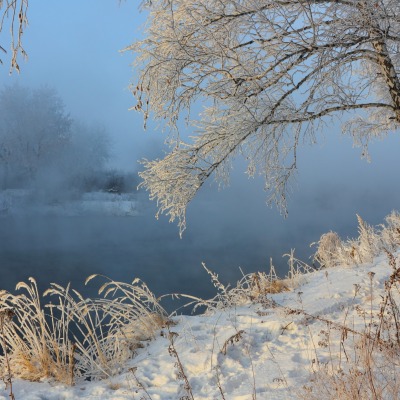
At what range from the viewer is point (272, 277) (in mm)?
7035

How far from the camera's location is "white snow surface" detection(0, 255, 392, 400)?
2.99 metres

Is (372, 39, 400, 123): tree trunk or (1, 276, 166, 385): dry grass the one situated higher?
(372, 39, 400, 123): tree trunk

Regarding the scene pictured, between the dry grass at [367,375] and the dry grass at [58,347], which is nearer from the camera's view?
the dry grass at [367,375]

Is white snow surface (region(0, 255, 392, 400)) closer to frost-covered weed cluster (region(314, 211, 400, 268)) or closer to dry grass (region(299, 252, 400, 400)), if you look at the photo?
dry grass (region(299, 252, 400, 400))

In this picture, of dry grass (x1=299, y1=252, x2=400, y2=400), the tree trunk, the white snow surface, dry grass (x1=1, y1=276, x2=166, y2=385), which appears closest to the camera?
dry grass (x1=299, y1=252, x2=400, y2=400)

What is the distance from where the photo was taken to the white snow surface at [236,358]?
2.99 meters

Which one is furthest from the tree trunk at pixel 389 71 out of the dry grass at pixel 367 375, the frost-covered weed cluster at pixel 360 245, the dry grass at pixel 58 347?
the dry grass at pixel 58 347

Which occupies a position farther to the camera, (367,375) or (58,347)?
(58,347)

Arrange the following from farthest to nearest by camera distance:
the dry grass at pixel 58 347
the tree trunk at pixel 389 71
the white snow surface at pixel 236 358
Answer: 1. the tree trunk at pixel 389 71
2. the dry grass at pixel 58 347
3. the white snow surface at pixel 236 358

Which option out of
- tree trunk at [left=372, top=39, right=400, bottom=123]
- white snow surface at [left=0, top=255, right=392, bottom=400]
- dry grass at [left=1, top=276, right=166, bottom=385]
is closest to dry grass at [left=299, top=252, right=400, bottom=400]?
white snow surface at [left=0, top=255, right=392, bottom=400]

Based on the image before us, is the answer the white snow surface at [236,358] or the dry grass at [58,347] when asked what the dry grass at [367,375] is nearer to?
the white snow surface at [236,358]

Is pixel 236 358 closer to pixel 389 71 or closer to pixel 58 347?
pixel 58 347

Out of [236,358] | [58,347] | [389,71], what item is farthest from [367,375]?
[389,71]

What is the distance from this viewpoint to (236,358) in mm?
3506
